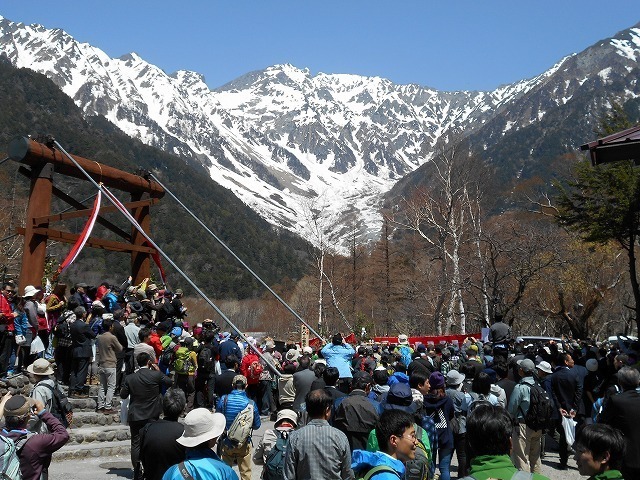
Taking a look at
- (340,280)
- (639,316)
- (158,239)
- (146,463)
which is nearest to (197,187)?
(158,239)

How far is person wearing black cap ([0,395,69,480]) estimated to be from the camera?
16.3 ft

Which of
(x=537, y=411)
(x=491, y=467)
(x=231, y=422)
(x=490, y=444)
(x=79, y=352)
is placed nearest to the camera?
(x=491, y=467)

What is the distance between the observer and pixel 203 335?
38.9 feet

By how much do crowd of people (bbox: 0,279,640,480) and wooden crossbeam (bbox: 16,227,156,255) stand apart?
1.06 m

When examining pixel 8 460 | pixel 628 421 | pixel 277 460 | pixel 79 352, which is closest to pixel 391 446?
pixel 277 460

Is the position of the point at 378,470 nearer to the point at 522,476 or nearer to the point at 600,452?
the point at 522,476

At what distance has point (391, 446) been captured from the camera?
4.34m

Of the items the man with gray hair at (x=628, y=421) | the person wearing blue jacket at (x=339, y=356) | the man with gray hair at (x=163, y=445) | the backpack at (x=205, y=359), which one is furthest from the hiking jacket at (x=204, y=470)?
the backpack at (x=205, y=359)

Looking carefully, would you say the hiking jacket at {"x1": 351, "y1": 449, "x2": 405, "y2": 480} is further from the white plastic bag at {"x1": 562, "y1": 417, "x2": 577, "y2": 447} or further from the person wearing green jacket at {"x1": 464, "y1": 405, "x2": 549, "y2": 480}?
the white plastic bag at {"x1": 562, "y1": 417, "x2": 577, "y2": 447}

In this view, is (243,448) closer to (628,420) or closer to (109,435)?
(628,420)

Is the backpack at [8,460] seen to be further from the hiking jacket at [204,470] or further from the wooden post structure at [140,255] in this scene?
the wooden post structure at [140,255]

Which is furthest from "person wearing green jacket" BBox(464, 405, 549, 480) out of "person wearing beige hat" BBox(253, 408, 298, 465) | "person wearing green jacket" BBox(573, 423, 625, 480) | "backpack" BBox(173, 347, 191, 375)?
"backpack" BBox(173, 347, 191, 375)

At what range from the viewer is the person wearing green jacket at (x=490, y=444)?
3.48m

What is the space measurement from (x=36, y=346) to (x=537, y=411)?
795 cm
